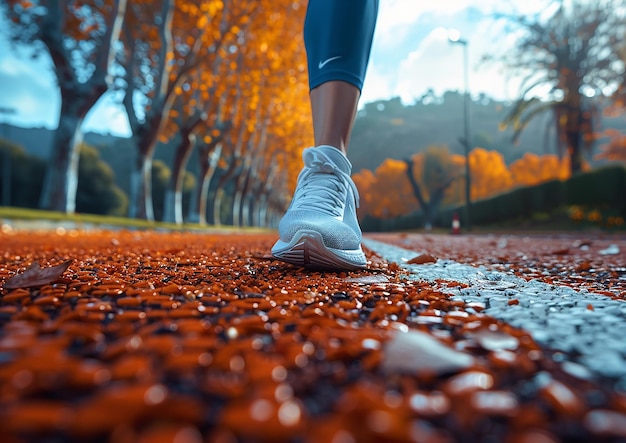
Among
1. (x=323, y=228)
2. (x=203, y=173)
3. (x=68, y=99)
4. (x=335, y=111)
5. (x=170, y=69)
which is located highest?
(x=170, y=69)

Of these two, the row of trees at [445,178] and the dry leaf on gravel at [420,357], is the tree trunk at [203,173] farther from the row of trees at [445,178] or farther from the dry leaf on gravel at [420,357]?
the row of trees at [445,178]

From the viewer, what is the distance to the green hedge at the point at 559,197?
43.7 ft

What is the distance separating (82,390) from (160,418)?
0.12 meters

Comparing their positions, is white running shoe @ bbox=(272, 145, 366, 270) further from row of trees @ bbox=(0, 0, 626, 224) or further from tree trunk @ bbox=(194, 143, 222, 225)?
tree trunk @ bbox=(194, 143, 222, 225)

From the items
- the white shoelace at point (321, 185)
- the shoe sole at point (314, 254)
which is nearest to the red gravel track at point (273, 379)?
the shoe sole at point (314, 254)

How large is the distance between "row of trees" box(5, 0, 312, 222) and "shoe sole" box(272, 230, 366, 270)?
368 inches

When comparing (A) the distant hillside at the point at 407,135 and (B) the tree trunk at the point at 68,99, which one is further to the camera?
(A) the distant hillside at the point at 407,135

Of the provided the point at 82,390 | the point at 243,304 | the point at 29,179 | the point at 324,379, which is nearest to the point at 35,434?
the point at 82,390

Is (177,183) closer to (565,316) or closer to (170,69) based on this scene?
(170,69)

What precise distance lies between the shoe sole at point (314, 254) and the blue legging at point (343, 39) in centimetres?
81

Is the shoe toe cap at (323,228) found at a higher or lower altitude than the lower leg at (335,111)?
lower

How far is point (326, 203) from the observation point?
1.75 metres

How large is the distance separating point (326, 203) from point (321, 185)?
99 mm

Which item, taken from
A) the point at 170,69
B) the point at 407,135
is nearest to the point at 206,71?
the point at 170,69
